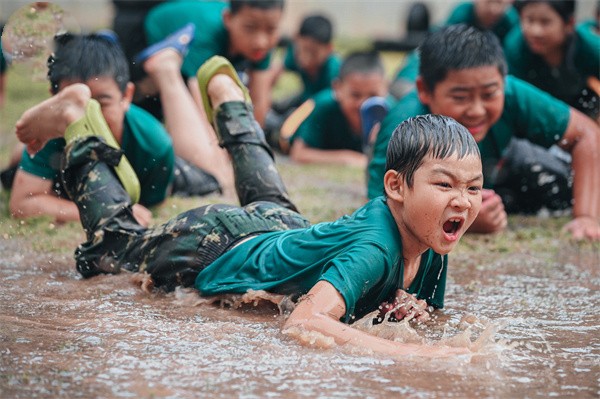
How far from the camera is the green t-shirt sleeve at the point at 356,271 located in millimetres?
2613

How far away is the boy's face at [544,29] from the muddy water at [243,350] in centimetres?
262

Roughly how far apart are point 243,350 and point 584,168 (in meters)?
2.58

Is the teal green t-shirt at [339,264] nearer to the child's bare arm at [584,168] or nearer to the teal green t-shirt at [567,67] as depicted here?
the child's bare arm at [584,168]

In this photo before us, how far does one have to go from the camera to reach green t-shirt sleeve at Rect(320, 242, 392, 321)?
2.61 meters

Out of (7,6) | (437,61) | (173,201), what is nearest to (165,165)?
(173,201)

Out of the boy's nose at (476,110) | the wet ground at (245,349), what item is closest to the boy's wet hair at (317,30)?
the boy's nose at (476,110)

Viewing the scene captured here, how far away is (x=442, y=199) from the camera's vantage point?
268 cm

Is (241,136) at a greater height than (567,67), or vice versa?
(567,67)

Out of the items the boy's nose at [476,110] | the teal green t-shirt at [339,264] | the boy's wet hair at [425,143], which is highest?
the boy's wet hair at [425,143]

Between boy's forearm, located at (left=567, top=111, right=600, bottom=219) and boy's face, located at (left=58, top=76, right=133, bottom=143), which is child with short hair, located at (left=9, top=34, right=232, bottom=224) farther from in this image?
boy's forearm, located at (left=567, top=111, right=600, bottom=219)

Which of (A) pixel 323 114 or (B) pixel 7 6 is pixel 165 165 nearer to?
(A) pixel 323 114

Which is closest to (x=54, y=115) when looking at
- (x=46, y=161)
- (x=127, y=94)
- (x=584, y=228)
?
(x=46, y=161)

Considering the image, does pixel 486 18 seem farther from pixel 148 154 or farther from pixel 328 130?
pixel 148 154

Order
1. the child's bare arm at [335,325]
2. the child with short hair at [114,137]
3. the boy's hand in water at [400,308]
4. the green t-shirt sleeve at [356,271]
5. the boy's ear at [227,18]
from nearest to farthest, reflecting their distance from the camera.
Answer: the child's bare arm at [335,325], the green t-shirt sleeve at [356,271], the boy's hand in water at [400,308], the child with short hair at [114,137], the boy's ear at [227,18]
